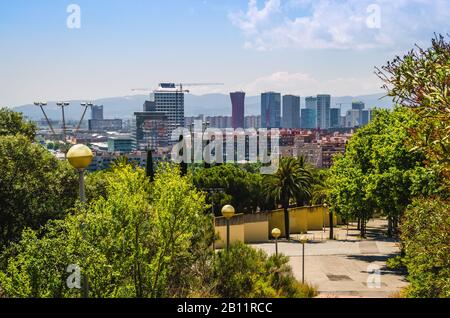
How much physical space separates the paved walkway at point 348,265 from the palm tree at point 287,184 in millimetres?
2829

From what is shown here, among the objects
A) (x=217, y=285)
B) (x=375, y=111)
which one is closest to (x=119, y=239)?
(x=217, y=285)

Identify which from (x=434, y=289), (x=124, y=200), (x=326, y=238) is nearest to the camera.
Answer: (x=124, y=200)

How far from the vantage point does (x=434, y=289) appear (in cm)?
1097

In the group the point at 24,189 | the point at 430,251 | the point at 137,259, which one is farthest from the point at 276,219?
the point at 137,259

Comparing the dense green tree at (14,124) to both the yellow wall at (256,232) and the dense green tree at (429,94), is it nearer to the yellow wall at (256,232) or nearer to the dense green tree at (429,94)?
the yellow wall at (256,232)

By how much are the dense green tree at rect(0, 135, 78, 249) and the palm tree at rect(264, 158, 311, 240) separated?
20.3m

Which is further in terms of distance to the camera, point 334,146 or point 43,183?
point 334,146

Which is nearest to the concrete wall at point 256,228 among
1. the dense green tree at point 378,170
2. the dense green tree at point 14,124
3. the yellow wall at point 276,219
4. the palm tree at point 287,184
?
the yellow wall at point 276,219

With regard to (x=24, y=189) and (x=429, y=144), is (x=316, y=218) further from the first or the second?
(x=429, y=144)

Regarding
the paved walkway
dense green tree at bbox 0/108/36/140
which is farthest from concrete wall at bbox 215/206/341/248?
dense green tree at bbox 0/108/36/140

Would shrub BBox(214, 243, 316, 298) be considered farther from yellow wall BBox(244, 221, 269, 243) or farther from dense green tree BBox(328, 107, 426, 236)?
yellow wall BBox(244, 221, 269, 243)

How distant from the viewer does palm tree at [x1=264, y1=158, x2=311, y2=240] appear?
34250mm
